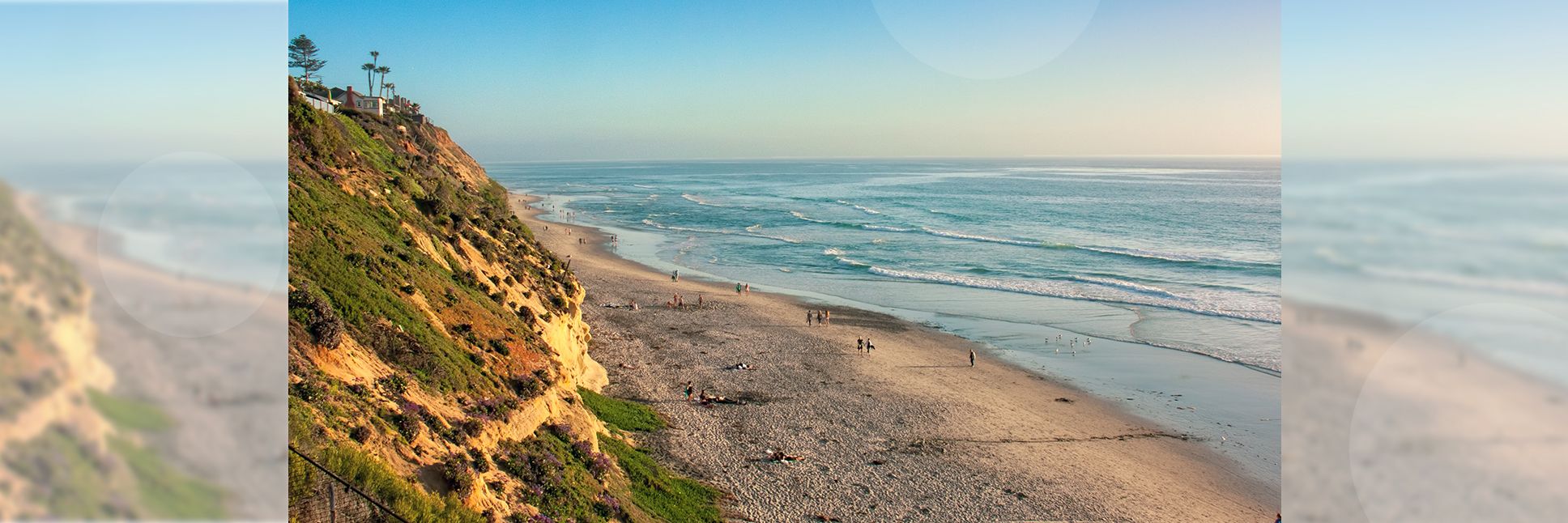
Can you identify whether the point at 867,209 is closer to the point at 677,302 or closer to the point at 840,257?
the point at 840,257

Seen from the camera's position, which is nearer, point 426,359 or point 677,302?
point 426,359

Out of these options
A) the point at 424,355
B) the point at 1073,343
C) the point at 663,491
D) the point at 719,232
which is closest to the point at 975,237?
the point at 719,232
